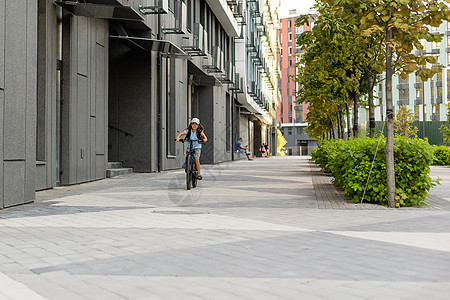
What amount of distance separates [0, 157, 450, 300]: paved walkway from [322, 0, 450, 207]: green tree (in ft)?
4.38

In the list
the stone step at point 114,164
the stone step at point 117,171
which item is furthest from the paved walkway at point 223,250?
the stone step at point 114,164

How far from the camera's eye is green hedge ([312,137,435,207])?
32.6ft

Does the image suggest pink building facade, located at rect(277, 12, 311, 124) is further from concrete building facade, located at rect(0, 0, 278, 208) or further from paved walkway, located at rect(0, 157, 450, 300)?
paved walkway, located at rect(0, 157, 450, 300)

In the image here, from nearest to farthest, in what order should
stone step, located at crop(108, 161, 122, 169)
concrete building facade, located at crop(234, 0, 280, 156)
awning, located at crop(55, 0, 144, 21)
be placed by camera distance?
awning, located at crop(55, 0, 144, 21), stone step, located at crop(108, 161, 122, 169), concrete building facade, located at crop(234, 0, 280, 156)

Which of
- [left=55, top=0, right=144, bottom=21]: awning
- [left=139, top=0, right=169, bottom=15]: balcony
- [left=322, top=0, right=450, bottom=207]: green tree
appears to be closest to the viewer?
[left=322, top=0, right=450, bottom=207]: green tree

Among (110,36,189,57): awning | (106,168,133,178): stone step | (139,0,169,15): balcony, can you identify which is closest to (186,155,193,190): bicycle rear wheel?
(106,168,133,178): stone step

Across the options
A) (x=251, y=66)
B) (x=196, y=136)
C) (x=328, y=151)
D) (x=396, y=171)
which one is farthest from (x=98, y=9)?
(x=251, y=66)

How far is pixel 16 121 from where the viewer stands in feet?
31.1

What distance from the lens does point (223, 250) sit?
5785 millimetres

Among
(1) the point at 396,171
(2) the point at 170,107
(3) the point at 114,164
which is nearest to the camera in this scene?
(1) the point at 396,171

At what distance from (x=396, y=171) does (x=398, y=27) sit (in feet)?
8.18

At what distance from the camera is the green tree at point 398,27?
9.80 meters

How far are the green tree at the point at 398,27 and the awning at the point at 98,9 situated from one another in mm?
6478

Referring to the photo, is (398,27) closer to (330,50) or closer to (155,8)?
(330,50)
